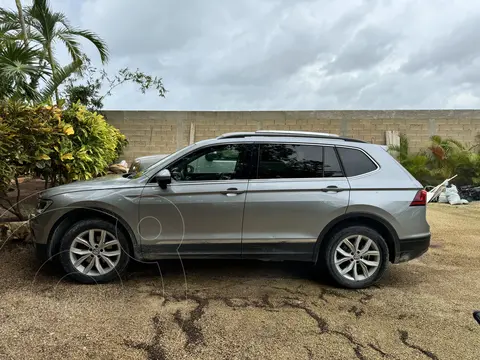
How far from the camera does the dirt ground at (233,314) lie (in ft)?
9.86

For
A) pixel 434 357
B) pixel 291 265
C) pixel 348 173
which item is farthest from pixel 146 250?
pixel 434 357

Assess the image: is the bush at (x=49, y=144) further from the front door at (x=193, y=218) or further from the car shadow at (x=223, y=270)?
the front door at (x=193, y=218)

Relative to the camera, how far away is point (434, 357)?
2959 mm

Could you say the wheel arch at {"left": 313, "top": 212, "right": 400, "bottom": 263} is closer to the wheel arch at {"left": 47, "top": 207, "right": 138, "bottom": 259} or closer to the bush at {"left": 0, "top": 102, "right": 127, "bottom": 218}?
the wheel arch at {"left": 47, "top": 207, "right": 138, "bottom": 259}

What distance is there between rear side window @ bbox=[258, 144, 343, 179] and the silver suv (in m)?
0.01

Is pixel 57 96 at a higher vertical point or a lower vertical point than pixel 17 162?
higher

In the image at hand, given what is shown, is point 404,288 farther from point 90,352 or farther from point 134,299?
point 90,352

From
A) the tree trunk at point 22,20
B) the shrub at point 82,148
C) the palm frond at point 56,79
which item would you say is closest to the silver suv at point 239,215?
the shrub at point 82,148

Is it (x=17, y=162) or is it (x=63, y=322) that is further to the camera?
(x=17, y=162)

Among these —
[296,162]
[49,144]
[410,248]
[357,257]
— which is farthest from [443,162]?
[49,144]

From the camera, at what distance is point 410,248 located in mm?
4301

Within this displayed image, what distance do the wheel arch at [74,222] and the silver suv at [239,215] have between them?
0.04ft

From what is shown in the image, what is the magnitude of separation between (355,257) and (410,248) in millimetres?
617

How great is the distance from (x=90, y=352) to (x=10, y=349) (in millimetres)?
609
